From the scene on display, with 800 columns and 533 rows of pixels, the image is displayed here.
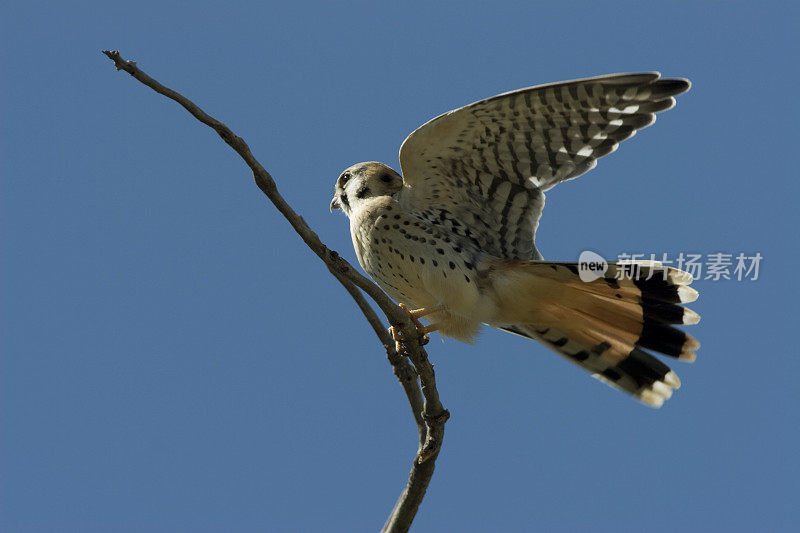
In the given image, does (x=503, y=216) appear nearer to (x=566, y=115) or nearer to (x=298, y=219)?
(x=566, y=115)

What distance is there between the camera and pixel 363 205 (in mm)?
4234

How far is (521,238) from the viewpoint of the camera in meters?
4.18

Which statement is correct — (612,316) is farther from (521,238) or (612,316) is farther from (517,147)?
(517,147)

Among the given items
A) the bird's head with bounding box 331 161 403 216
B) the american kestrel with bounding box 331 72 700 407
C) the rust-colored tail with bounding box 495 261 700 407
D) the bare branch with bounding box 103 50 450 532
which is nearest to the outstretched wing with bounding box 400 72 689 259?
the american kestrel with bounding box 331 72 700 407

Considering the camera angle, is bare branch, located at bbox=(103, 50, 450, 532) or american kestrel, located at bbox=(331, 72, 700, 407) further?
american kestrel, located at bbox=(331, 72, 700, 407)

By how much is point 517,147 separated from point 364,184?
2.90 feet

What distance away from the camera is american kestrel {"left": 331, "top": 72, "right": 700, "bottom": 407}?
12.5 ft

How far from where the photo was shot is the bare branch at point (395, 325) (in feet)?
9.00

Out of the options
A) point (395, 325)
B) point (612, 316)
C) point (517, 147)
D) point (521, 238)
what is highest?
point (517, 147)

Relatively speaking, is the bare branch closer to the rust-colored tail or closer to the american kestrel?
the american kestrel

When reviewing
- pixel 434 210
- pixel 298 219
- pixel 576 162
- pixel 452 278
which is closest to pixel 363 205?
pixel 434 210

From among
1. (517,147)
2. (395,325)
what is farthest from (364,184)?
(395,325)

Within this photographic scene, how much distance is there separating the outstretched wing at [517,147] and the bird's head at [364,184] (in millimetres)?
194

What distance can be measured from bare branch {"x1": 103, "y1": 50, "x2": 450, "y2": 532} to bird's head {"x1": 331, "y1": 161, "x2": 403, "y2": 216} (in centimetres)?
108
